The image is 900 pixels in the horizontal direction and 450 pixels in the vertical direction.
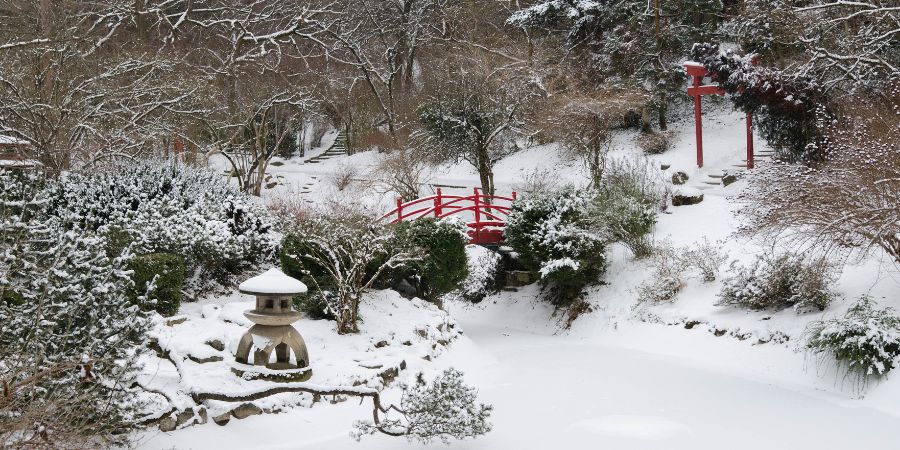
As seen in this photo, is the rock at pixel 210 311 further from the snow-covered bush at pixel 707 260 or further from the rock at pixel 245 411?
the snow-covered bush at pixel 707 260

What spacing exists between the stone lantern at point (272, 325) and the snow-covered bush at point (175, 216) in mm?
2603

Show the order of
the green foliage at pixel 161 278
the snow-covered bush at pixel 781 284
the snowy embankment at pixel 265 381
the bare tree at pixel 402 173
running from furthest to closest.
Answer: the bare tree at pixel 402 173, the snow-covered bush at pixel 781 284, the green foliage at pixel 161 278, the snowy embankment at pixel 265 381

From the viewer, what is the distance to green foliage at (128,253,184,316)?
10.6m

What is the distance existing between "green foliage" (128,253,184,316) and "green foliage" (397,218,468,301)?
395 cm

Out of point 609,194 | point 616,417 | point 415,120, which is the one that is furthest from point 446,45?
point 616,417

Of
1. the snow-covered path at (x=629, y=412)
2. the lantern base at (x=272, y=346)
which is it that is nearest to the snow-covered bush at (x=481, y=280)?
the snow-covered path at (x=629, y=412)

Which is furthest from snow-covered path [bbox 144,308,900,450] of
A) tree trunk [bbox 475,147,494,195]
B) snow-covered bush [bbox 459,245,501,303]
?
tree trunk [bbox 475,147,494,195]

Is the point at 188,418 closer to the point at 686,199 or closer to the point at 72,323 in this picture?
the point at 72,323

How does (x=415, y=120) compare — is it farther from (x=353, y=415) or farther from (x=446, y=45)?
(x=353, y=415)

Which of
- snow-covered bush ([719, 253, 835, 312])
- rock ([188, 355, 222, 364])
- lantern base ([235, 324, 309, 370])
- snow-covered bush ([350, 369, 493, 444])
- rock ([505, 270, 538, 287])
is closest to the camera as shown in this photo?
snow-covered bush ([350, 369, 493, 444])

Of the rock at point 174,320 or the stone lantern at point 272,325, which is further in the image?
the rock at point 174,320

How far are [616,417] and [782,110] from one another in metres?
11.8

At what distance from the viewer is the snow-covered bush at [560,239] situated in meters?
15.8

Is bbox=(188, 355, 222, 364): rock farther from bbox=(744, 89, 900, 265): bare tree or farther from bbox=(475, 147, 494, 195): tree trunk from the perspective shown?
bbox=(475, 147, 494, 195): tree trunk
